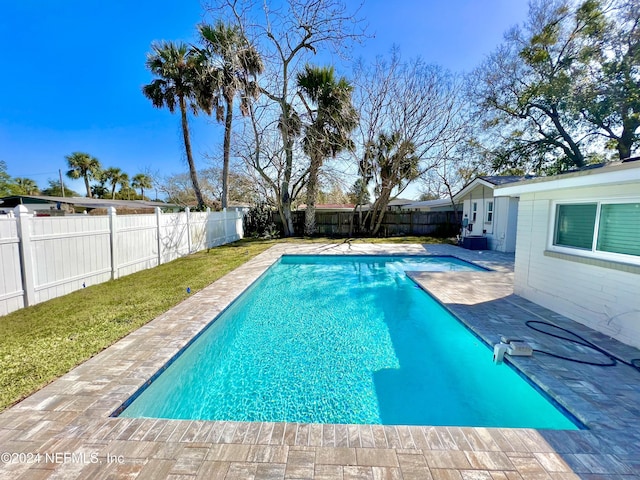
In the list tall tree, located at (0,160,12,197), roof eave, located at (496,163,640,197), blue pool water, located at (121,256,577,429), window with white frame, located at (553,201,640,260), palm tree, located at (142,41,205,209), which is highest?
palm tree, located at (142,41,205,209)

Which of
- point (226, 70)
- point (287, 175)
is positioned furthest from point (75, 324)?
point (226, 70)

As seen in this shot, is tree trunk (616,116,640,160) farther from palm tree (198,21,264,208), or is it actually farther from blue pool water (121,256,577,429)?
palm tree (198,21,264,208)

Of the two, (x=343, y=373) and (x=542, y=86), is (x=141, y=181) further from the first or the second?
(x=343, y=373)

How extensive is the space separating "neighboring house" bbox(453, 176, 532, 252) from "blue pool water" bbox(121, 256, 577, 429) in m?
8.00

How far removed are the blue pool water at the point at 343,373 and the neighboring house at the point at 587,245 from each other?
6.05ft

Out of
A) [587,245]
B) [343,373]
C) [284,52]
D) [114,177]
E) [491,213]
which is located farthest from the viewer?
[114,177]

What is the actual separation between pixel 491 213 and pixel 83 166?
123 feet

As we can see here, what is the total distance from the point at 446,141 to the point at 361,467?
17876 mm

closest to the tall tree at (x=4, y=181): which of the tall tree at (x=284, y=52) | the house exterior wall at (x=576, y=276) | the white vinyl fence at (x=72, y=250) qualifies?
the tall tree at (x=284, y=52)

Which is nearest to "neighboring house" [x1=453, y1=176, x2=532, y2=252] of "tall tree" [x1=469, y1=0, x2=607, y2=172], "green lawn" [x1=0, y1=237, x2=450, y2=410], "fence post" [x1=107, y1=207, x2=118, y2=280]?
"tall tree" [x1=469, y1=0, x2=607, y2=172]

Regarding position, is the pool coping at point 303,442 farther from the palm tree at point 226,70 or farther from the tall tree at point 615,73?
the tall tree at point 615,73

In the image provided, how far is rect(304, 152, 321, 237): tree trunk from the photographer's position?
1717 centimetres

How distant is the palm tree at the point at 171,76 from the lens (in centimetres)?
1439

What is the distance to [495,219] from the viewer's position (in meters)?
12.8
